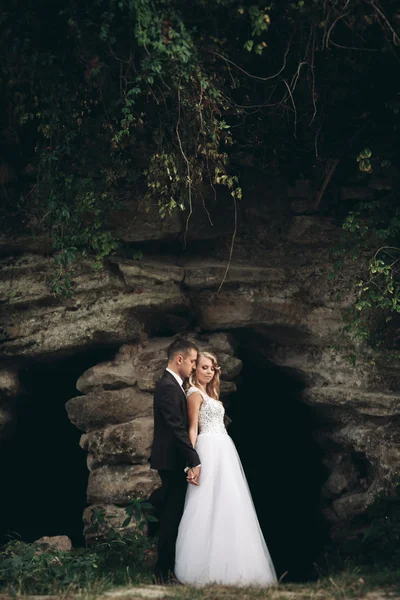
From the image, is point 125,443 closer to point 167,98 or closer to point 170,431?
point 170,431

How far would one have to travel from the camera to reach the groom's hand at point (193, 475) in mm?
6422

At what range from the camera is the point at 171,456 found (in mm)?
6516

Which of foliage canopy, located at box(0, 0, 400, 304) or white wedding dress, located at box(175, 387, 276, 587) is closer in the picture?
white wedding dress, located at box(175, 387, 276, 587)

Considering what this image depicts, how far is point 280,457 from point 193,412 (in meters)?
3.52

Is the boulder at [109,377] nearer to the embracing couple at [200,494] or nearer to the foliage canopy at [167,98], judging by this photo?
the foliage canopy at [167,98]

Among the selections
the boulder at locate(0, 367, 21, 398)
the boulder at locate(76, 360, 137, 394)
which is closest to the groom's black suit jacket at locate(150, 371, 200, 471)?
the boulder at locate(76, 360, 137, 394)

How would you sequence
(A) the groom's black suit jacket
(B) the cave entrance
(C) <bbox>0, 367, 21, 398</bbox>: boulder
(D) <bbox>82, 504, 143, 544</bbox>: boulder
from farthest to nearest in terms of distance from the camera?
(B) the cave entrance → (C) <bbox>0, 367, 21, 398</bbox>: boulder → (D) <bbox>82, 504, 143, 544</bbox>: boulder → (A) the groom's black suit jacket

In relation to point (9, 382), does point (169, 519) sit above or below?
below

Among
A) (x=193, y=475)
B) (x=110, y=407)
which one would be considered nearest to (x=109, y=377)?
(x=110, y=407)

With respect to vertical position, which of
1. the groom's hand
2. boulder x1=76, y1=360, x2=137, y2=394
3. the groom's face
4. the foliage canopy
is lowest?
the groom's hand

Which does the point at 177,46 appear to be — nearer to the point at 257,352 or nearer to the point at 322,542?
the point at 257,352

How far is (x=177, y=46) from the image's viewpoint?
644 cm

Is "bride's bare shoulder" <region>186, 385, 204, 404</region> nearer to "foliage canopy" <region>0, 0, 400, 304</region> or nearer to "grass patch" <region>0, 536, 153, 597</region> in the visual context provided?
"grass patch" <region>0, 536, 153, 597</region>

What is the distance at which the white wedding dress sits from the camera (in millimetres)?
6168
